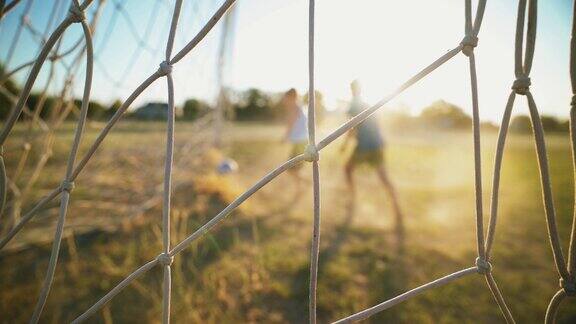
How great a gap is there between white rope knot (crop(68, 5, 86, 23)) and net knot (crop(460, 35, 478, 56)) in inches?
31.6

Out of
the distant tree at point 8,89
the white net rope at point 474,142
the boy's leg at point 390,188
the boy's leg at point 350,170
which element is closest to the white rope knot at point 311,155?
the white net rope at point 474,142

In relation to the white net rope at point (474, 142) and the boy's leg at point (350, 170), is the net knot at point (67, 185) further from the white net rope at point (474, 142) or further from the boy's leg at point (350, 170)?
the boy's leg at point (350, 170)

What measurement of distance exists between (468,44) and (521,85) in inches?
4.7

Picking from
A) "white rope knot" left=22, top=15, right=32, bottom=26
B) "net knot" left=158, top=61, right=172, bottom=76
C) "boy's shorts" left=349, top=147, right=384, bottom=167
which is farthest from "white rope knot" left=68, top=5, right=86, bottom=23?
"boy's shorts" left=349, top=147, right=384, bottom=167

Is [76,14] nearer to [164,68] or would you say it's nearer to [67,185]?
[164,68]

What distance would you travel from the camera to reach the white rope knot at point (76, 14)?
702mm

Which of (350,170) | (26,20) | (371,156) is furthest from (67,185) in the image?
(350,170)

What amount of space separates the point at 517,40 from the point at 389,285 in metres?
1.88

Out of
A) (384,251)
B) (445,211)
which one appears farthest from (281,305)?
(445,211)

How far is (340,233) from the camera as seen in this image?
9.89ft

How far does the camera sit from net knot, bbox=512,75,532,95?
562 mm

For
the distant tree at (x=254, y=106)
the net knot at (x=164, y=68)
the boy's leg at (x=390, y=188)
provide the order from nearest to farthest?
the net knot at (x=164, y=68) → the boy's leg at (x=390, y=188) → the distant tree at (x=254, y=106)

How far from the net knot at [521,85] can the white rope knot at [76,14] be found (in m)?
0.90

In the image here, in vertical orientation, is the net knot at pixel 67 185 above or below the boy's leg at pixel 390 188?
above
